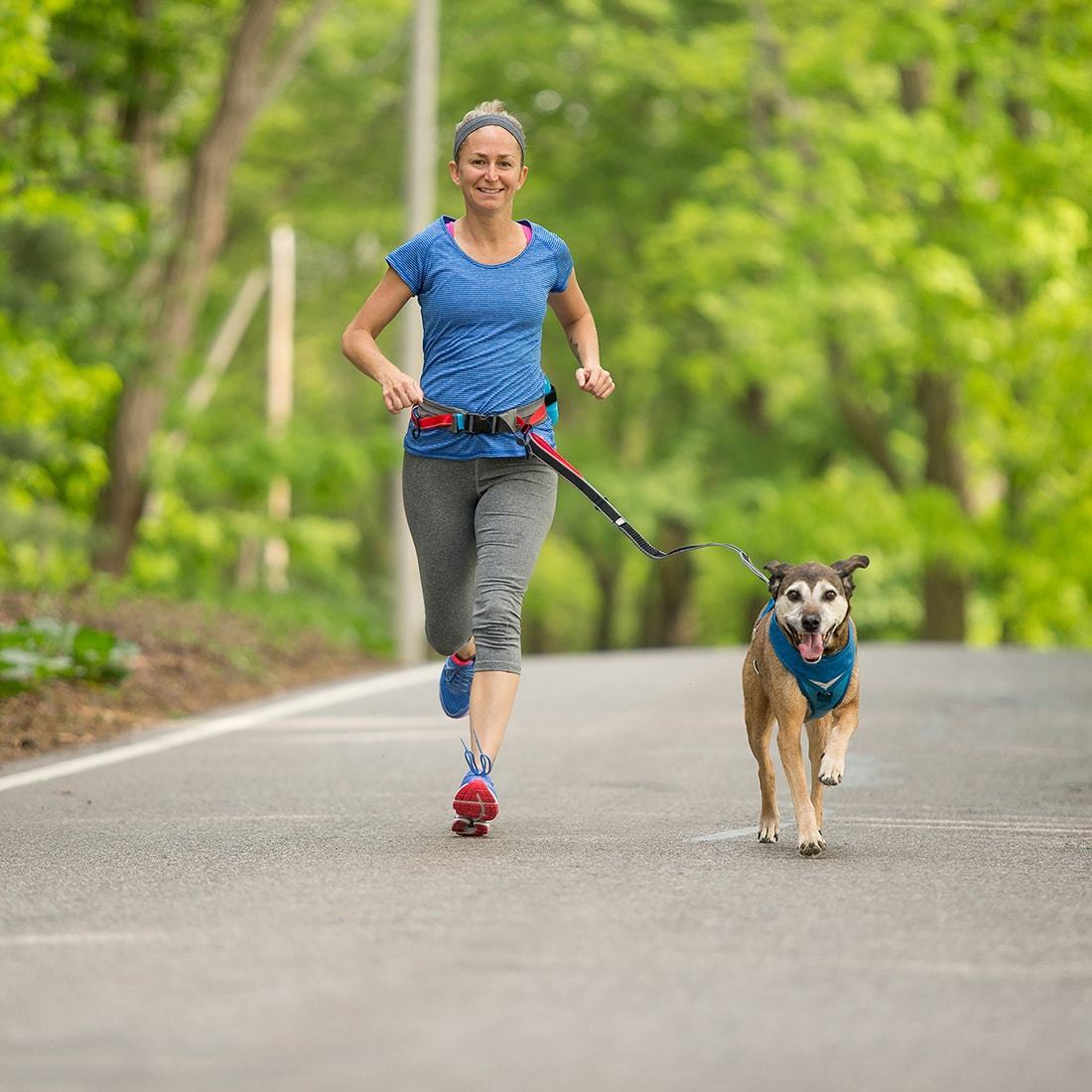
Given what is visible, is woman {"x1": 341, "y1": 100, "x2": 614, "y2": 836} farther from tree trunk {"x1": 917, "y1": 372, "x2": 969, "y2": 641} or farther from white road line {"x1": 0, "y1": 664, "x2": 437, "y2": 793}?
tree trunk {"x1": 917, "y1": 372, "x2": 969, "y2": 641}

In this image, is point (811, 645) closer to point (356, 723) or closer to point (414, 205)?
point (356, 723)

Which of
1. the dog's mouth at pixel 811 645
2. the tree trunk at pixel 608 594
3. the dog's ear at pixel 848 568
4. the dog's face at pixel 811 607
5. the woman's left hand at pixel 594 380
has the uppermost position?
the woman's left hand at pixel 594 380

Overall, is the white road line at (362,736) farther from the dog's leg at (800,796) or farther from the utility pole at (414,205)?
Result: the utility pole at (414,205)

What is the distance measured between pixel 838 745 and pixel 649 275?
26.0 m

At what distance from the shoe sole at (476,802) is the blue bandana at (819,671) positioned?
1.03m

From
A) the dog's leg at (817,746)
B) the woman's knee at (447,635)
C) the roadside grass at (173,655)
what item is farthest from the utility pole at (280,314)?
the dog's leg at (817,746)

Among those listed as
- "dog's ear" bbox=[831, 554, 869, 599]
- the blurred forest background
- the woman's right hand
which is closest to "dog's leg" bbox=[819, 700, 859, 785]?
"dog's ear" bbox=[831, 554, 869, 599]

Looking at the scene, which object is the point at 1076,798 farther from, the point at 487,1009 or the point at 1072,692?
the point at 1072,692

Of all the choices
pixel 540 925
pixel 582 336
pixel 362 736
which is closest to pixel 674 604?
pixel 362 736

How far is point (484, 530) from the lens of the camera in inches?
297

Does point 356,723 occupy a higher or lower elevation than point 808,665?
lower

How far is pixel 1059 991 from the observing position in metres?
4.80

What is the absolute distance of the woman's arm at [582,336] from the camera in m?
Result: 7.63

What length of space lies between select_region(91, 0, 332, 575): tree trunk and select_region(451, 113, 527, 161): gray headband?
1443 centimetres
